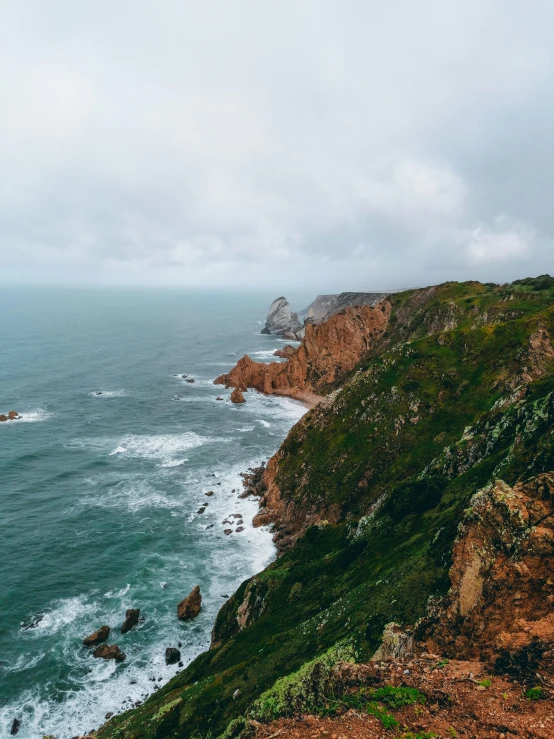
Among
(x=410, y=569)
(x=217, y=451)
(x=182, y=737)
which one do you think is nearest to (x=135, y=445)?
(x=217, y=451)

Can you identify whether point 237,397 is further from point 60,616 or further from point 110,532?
point 60,616

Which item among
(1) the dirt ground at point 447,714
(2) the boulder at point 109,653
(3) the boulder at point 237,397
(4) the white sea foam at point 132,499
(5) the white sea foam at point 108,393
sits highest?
(1) the dirt ground at point 447,714

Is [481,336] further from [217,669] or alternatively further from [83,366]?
[83,366]

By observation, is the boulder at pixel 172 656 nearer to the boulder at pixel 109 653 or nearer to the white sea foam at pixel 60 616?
the boulder at pixel 109 653

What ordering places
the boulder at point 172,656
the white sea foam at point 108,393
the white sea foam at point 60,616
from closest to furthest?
the boulder at point 172,656
the white sea foam at point 60,616
the white sea foam at point 108,393

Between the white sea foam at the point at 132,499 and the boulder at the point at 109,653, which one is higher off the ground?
the white sea foam at the point at 132,499

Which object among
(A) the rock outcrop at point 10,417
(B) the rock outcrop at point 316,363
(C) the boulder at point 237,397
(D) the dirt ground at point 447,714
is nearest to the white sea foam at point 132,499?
(A) the rock outcrop at point 10,417
